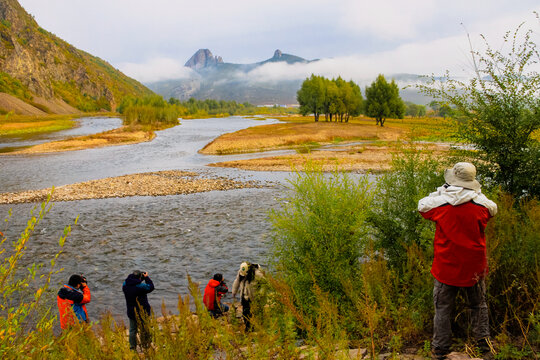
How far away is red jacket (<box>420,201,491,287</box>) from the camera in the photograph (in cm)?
453

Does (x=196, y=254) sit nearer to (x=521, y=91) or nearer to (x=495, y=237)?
(x=495, y=237)

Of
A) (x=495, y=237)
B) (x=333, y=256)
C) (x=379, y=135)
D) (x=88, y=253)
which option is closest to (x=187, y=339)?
(x=333, y=256)

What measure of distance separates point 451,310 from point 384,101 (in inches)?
3457

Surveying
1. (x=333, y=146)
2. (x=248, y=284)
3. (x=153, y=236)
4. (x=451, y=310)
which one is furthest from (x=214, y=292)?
(x=333, y=146)

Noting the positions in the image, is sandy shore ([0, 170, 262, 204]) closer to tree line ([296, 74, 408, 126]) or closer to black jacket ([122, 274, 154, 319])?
black jacket ([122, 274, 154, 319])

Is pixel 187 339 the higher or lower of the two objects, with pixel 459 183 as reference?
lower

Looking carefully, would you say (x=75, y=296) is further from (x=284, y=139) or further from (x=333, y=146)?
(x=284, y=139)

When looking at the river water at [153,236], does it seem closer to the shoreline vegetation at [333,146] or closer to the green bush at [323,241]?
the green bush at [323,241]

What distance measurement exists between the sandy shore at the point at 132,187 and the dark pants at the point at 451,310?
22.4m

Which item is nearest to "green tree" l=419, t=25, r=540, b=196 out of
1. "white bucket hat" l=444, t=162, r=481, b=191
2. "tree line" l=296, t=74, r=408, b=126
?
"white bucket hat" l=444, t=162, r=481, b=191

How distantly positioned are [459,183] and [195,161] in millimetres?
39143

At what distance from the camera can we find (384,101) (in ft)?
282

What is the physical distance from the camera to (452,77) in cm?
920

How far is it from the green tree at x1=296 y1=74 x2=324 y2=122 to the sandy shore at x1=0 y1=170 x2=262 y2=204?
7659 centimetres
